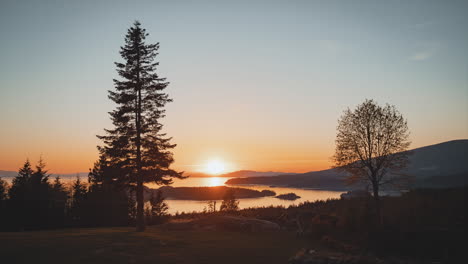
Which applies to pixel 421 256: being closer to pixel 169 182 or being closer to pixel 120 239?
pixel 120 239

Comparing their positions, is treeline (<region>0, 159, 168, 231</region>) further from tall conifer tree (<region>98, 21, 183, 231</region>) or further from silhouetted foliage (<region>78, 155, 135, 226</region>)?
tall conifer tree (<region>98, 21, 183, 231</region>)

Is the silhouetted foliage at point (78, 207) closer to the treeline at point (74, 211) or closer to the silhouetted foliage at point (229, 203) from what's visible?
the treeline at point (74, 211)

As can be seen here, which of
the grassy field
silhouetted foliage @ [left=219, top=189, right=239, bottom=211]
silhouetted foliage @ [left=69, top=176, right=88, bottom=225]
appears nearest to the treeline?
silhouetted foliage @ [left=69, top=176, right=88, bottom=225]

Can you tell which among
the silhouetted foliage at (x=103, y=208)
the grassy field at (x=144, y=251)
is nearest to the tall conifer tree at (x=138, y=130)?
the grassy field at (x=144, y=251)

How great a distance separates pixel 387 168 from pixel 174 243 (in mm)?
16861

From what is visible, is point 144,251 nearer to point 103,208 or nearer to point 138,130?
point 138,130

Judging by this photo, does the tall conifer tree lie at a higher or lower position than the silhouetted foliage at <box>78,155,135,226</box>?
higher

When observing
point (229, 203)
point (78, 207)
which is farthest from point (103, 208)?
point (229, 203)

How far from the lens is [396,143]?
21109mm

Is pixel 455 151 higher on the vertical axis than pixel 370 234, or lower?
higher

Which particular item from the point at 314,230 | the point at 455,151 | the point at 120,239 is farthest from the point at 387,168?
the point at 455,151

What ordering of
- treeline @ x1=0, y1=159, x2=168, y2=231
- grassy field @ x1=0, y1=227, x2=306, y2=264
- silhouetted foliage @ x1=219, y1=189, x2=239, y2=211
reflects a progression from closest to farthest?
grassy field @ x1=0, y1=227, x2=306, y2=264 < treeline @ x1=0, y1=159, x2=168, y2=231 < silhouetted foliage @ x1=219, y1=189, x2=239, y2=211

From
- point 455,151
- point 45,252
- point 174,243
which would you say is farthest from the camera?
point 455,151

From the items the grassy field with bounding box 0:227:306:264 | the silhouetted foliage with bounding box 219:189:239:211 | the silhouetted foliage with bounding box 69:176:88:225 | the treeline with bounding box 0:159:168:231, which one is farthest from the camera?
the silhouetted foliage with bounding box 219:189:239:211
